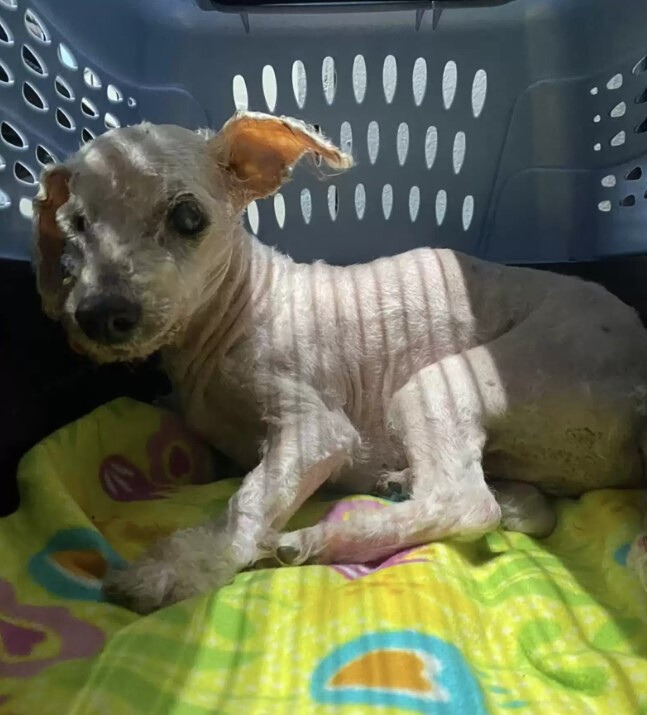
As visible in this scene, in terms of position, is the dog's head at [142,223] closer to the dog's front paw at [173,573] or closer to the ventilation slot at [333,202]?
the dog's front paw at [173,573]

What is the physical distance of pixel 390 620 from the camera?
0.90 meters

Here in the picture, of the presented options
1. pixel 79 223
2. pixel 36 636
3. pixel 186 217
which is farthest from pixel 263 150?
pixel 36 636

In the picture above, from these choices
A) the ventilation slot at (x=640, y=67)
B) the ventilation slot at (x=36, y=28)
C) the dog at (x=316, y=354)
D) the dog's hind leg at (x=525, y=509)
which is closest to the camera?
the dog at (x=316, y=354)

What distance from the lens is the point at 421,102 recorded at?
5.24 feet

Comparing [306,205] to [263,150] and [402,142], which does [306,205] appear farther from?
[263,150]

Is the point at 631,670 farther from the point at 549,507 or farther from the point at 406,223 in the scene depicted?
the point at 406,223

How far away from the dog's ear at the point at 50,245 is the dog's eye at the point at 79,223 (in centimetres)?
4

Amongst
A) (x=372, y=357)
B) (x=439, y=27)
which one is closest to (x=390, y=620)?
(x=372, y=357)

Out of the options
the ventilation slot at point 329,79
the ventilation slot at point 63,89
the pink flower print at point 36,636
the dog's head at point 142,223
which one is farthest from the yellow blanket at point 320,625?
the ventilation slot at point 329,79

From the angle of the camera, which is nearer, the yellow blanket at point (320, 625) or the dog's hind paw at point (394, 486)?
the yellow blanket at point (320, 625)

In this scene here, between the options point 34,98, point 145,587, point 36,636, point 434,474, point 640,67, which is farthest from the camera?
point 640,67

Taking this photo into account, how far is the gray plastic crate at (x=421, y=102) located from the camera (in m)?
1.53

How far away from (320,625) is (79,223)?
640 millimetres

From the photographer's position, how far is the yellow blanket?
0.80m
